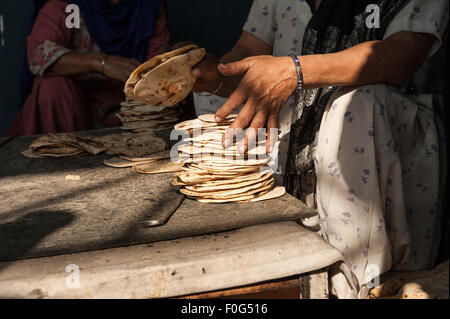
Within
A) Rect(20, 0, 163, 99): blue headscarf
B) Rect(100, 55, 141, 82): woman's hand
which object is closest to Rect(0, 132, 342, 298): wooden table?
Rect(100, 55, 141, 82): woman's hand

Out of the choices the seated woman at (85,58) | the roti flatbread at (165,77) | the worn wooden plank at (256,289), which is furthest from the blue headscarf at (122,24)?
the worn wooden plank at (256,289)

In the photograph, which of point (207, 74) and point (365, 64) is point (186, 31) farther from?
point (365, 64)

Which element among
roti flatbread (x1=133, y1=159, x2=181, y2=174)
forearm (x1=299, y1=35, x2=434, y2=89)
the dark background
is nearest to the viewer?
forearm (x1=299, y1=35, x2=434, y2=89)

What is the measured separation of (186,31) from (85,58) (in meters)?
1.27

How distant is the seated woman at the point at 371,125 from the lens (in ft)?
5.80

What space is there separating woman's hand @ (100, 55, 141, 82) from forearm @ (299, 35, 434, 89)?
2184 millimetres

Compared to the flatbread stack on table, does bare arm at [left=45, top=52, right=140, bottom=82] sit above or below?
above

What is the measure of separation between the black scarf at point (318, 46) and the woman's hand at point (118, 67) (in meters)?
1.75

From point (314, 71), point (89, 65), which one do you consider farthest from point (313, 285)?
point (89, 65)

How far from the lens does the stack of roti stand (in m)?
3.29

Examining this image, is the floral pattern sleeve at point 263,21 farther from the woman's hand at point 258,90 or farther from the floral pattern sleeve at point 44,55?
the floral pattern sleeve at point 44,55

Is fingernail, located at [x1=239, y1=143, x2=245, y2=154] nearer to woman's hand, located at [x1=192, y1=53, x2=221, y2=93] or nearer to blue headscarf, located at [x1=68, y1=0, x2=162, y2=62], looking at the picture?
woman's hand, located at [x1=192, y1=53, x2=221, y2=93]
